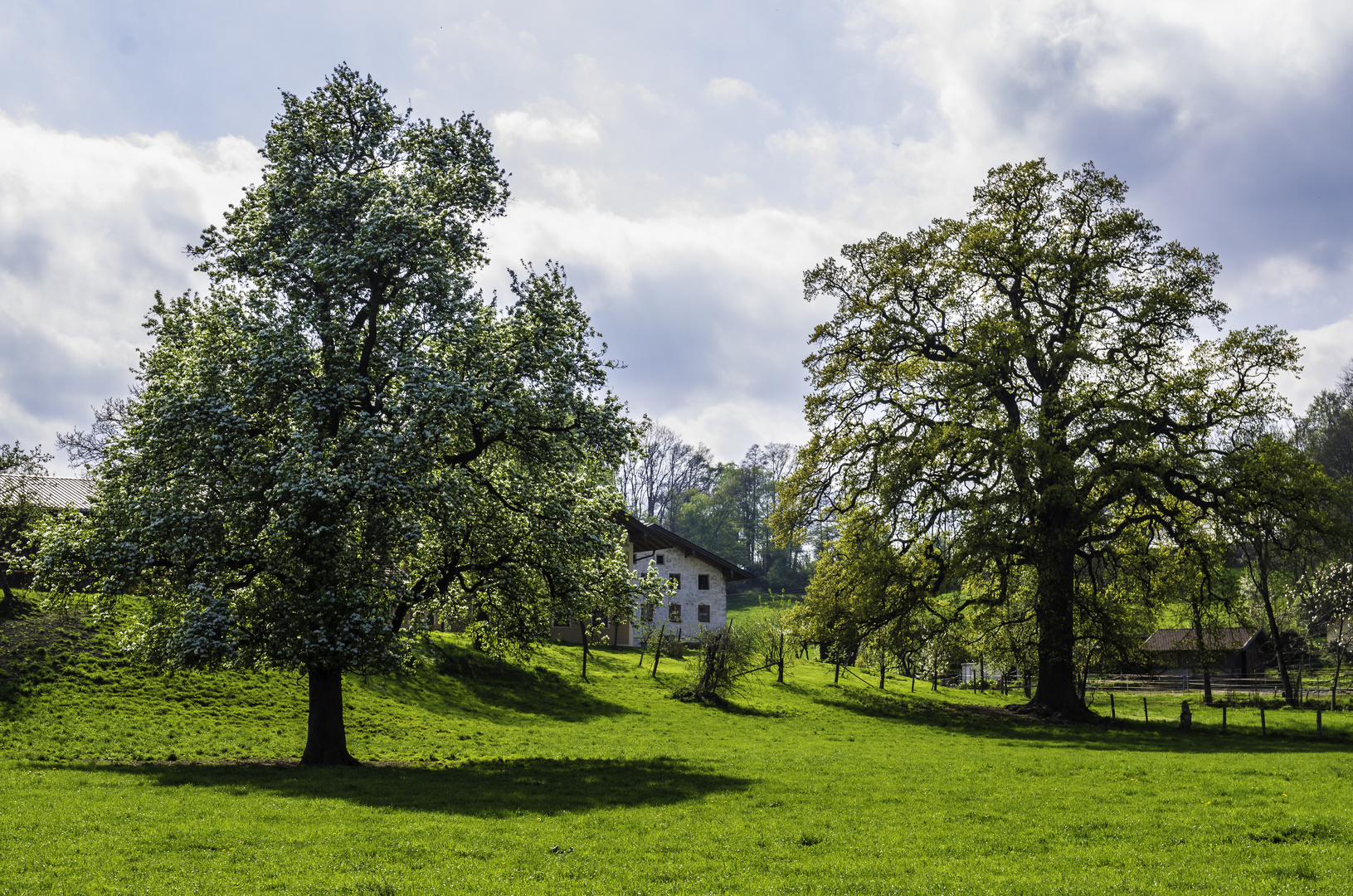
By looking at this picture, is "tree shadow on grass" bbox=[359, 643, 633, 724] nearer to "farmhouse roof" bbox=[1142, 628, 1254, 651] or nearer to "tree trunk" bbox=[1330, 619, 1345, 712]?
"tree trunk" bbox=[1330, 619, 1345, 712]

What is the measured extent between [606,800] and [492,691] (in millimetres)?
20035

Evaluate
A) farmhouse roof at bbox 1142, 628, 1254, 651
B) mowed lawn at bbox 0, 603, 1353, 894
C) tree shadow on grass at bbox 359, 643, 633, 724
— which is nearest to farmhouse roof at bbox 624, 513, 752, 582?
tree shadow on grass at bbox 359, 643, 633, 724

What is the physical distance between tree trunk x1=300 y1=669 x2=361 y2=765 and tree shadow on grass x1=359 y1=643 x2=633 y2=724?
29.9 feet

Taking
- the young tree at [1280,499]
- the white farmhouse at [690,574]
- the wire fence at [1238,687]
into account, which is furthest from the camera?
the white farmhouse at [690,574]

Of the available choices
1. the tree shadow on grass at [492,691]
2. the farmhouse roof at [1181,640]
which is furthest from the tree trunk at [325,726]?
the farmhouse roof at [1181,640]

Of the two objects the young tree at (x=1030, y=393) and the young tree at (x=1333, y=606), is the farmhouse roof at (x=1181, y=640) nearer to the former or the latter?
the young tree at (x=1333, y=606)

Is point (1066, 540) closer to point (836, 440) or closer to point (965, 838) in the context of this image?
point (836, 440)

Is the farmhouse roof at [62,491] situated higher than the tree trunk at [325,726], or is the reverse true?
the farmhouse roof at [62,491]

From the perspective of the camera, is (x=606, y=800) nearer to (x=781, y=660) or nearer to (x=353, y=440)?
(x=353, y=440)

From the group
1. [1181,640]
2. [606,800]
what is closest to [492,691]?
[606,800]

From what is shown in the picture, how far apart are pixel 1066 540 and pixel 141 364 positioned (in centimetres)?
2838

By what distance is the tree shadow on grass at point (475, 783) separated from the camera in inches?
549

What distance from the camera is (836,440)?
33.6 metres

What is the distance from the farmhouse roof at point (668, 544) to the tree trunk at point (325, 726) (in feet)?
110
